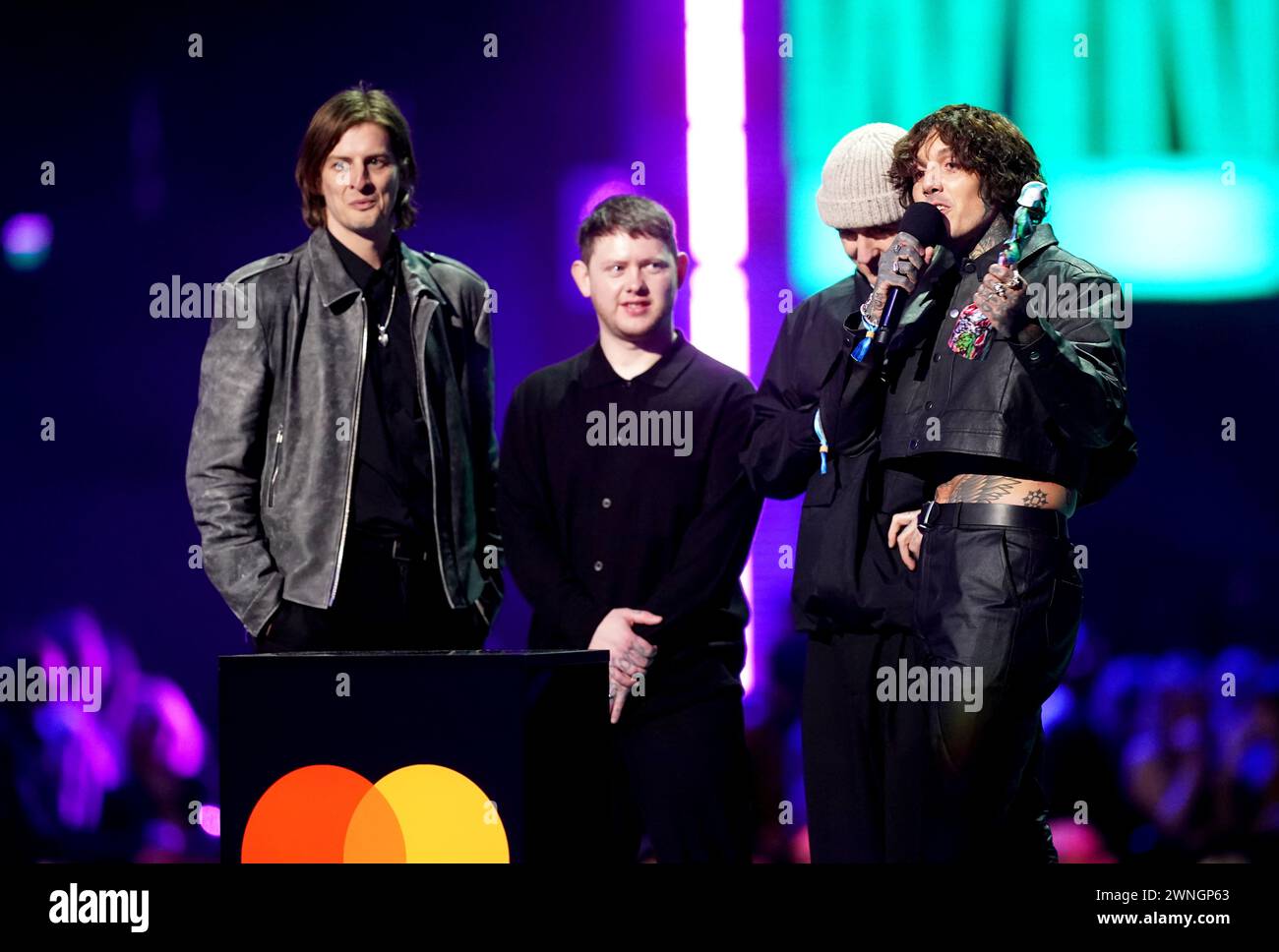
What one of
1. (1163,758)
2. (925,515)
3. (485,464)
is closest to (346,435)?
(485,464)

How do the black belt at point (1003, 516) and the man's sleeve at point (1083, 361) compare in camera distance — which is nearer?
the man's sleeve at point (1083, 361)

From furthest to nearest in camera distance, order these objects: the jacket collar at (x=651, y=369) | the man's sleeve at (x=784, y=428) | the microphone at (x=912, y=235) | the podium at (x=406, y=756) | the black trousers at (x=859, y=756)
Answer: the jacket collar at (x=651, y=369), the man's sleeve at (x=784, y=428), the black trousers at (x=859, y=756), the microphone at (x=912, y=235), the podium at (x=406, y=756)

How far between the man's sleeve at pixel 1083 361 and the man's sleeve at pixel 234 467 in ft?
5.93

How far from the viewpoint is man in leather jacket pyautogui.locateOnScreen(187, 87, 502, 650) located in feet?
12.8

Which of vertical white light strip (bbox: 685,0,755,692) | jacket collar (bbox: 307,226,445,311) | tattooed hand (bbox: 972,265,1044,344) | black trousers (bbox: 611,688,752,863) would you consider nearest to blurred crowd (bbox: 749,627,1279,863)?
black trousers (bbox: 611,688,752,863)

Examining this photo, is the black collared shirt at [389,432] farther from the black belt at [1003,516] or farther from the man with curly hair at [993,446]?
the black belt at [1003,516]

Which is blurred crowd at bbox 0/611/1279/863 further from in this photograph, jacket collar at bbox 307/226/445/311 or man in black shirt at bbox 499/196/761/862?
jacket collar at bbox 307/226/445/311

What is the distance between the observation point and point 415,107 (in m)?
4.84

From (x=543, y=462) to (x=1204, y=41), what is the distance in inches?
87.3

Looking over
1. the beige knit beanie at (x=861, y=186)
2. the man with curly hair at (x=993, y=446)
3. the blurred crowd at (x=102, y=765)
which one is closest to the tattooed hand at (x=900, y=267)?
the man with curly hair at (x=993, y=446)

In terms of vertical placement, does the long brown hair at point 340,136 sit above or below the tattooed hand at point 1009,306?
above

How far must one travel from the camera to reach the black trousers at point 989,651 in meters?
3.25
